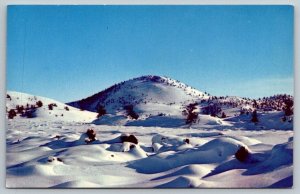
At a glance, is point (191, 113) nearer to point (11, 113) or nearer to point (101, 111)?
point (101, 111)

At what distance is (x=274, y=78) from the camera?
382 cm

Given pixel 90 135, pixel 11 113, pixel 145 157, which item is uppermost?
pixel 11 113

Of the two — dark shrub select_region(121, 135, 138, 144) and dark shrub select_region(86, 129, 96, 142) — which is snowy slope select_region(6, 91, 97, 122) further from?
dark shrub select_region(121, 135, 138, 144)

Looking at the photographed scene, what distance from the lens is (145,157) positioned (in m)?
3.88

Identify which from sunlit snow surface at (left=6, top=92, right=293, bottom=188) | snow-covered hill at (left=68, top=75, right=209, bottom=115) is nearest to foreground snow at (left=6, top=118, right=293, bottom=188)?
sunlit snow surface at (left=6, top=92, right=293, bottom=188)

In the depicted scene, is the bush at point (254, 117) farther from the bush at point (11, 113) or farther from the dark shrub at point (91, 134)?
the bush at point (11, 113)

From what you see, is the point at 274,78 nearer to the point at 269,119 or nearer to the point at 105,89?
the point at 269,119

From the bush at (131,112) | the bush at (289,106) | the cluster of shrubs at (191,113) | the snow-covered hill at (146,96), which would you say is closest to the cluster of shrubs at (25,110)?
the snow-covered hill at (146,96)

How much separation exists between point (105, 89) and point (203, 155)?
23.4 inches

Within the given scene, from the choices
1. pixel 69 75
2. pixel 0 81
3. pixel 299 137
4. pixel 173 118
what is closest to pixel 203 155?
pixel 173 118

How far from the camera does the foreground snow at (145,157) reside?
3.82m

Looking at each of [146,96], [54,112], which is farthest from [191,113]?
[54,112]

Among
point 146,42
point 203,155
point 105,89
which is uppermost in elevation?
point 146,42

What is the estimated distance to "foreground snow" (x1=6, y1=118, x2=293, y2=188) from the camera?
3.82 metres
